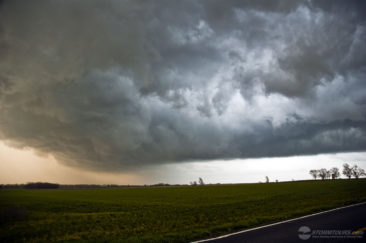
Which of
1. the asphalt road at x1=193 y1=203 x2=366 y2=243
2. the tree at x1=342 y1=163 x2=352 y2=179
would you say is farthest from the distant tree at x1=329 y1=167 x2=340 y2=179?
the asphalt road at x1=193 y1=203 x2=366 y2=243

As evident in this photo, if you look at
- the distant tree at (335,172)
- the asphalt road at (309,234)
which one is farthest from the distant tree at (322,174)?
the asphalt road at (309,234)

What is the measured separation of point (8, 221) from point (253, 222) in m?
24.3

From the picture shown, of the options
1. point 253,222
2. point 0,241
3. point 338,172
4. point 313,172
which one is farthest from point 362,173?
point 0,241

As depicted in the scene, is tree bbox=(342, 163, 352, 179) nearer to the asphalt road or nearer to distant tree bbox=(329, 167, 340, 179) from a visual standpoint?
distant tree bbox=(329, 167, 340, 179)

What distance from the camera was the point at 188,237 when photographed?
12023 mm

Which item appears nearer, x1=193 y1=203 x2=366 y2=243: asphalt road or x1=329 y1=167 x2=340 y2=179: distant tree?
x1=193 y1=203 x2=366 y2=243: asphalt road

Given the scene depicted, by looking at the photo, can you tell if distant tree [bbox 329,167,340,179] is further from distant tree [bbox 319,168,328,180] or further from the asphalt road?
the asphalt road

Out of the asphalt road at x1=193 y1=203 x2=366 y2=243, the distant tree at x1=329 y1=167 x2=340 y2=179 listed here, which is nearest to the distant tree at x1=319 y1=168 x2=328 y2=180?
the distant tree at x1=329 y1=167 x2=340 y2=179

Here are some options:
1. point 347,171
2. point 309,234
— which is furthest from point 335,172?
point 309,234

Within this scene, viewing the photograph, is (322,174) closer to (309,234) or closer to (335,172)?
(335,172)

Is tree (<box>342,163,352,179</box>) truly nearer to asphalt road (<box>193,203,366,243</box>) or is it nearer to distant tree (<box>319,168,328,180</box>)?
distant tree (<box>319,168,328,180</box>)

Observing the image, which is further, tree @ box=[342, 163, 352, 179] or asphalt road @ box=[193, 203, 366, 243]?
tree @ box=[342, 163, 352, 179]

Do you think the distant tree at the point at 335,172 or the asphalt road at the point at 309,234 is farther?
the distant tree at the point at 335,172

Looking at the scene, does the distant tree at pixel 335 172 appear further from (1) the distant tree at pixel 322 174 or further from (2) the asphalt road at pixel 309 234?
(2) the asphalt road at pixel 309 234
